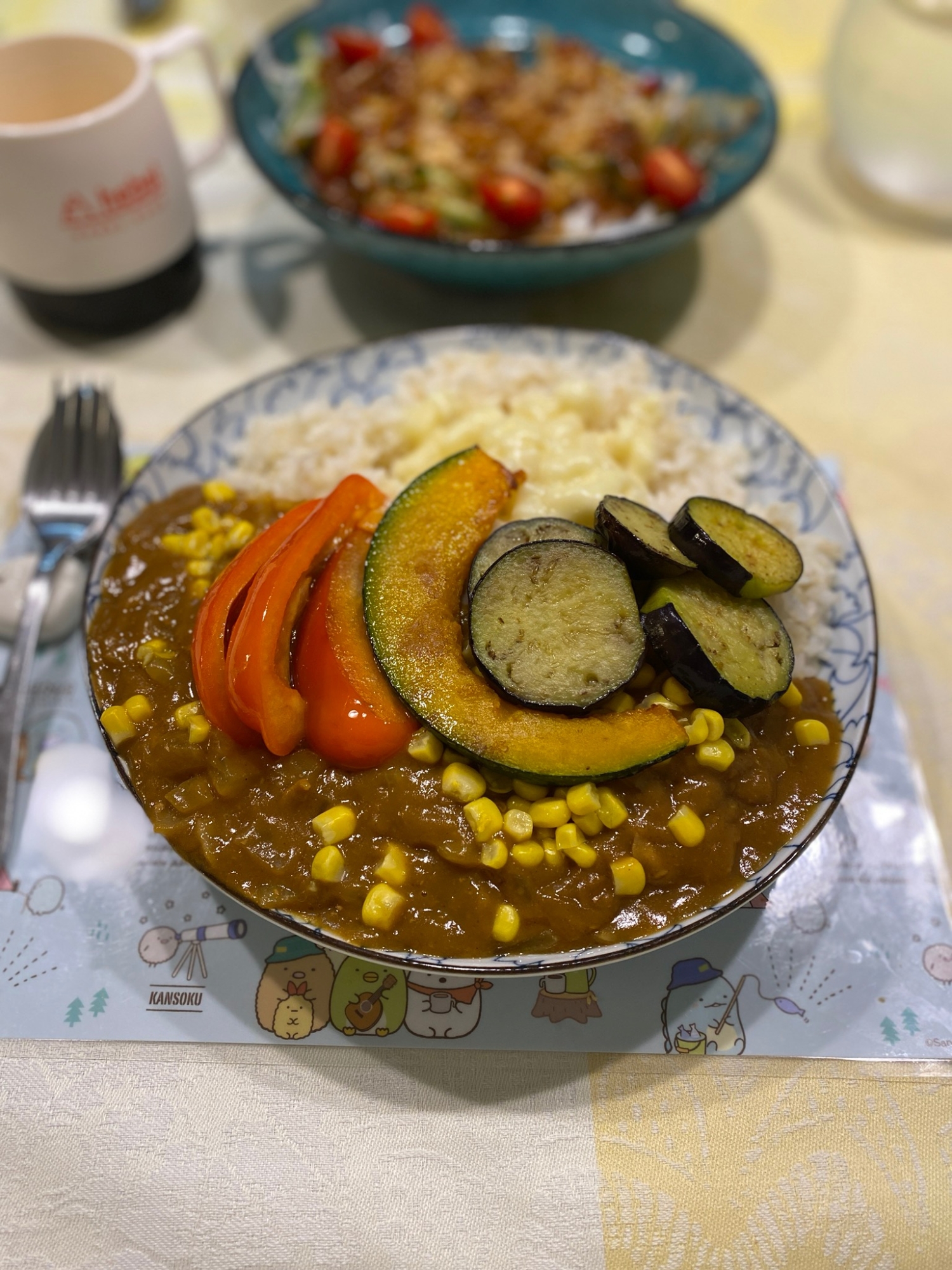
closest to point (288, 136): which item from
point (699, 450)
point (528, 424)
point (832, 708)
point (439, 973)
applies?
point (528, 424)

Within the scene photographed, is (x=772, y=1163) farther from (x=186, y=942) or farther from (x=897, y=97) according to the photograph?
(x=897, y=97)

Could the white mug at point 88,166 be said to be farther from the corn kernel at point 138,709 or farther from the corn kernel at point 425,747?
the corn kernel at point 425,747

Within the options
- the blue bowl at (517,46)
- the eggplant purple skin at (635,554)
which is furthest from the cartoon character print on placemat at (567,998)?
the blue bowl at (517,46)

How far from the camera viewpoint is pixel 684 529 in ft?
6.47

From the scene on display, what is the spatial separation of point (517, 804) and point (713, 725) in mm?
433

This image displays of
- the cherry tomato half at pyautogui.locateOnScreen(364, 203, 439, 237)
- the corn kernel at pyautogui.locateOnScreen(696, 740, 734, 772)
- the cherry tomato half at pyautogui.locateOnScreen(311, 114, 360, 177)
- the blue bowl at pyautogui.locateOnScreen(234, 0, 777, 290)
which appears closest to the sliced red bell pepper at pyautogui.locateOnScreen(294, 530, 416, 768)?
the corn kernel at pyautogui.locateOnScreen(696, 740, 734, 772)

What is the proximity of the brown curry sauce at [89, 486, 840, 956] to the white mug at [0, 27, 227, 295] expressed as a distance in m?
1.90

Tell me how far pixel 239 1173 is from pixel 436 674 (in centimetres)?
106

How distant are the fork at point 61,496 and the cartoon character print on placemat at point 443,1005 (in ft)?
3.66

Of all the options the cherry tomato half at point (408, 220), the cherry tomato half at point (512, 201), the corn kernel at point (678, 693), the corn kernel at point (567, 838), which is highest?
the cherry tomato half at point (512, 201)

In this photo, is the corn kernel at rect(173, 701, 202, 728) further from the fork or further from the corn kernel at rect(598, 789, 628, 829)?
the corn kernel at rect(598, 789, 628, 829)

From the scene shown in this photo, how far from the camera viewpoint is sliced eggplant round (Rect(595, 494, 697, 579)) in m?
1.93

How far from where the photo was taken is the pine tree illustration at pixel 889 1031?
6.23 feet

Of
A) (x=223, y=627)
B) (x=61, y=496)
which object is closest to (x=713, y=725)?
(x=223, y=627)
